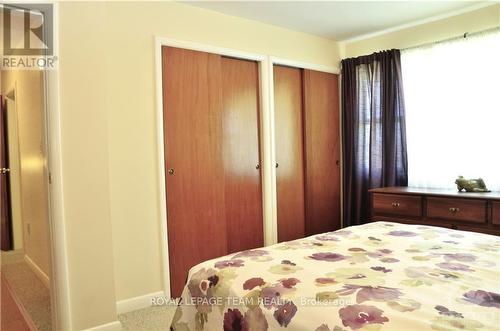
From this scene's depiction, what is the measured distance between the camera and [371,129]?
149 inches

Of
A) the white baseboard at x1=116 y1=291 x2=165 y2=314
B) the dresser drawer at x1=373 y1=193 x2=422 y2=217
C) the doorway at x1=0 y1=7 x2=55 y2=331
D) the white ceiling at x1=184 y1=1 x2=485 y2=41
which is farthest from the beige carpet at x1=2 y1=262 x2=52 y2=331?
the dresser drawer at x1=373 y1=193 x2=422 y2=217

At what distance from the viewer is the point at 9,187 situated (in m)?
4.82

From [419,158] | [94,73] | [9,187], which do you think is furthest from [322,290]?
[9,187]

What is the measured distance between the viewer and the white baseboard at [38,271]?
10.4 feet

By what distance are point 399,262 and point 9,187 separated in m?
5.15

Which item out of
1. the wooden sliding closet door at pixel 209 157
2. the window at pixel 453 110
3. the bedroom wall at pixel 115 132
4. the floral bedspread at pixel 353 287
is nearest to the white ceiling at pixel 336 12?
the bedroom wall at pixel 115 132

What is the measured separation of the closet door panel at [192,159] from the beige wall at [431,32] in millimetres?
1844

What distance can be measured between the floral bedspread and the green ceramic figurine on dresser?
1.29m

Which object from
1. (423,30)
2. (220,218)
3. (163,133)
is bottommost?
(220,218)

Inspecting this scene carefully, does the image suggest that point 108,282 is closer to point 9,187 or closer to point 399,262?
point 399,262

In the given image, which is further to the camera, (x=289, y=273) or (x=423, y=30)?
(x=423, y=30)

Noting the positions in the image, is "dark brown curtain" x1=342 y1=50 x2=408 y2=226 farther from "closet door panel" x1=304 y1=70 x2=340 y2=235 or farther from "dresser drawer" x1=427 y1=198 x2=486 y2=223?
"dresser drawer" x1=427 y1=198 x2=486 y2=223

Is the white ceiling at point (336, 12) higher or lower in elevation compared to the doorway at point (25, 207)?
higher

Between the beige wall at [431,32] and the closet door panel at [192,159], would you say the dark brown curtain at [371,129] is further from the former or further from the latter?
the closet door panel at [192,159]
